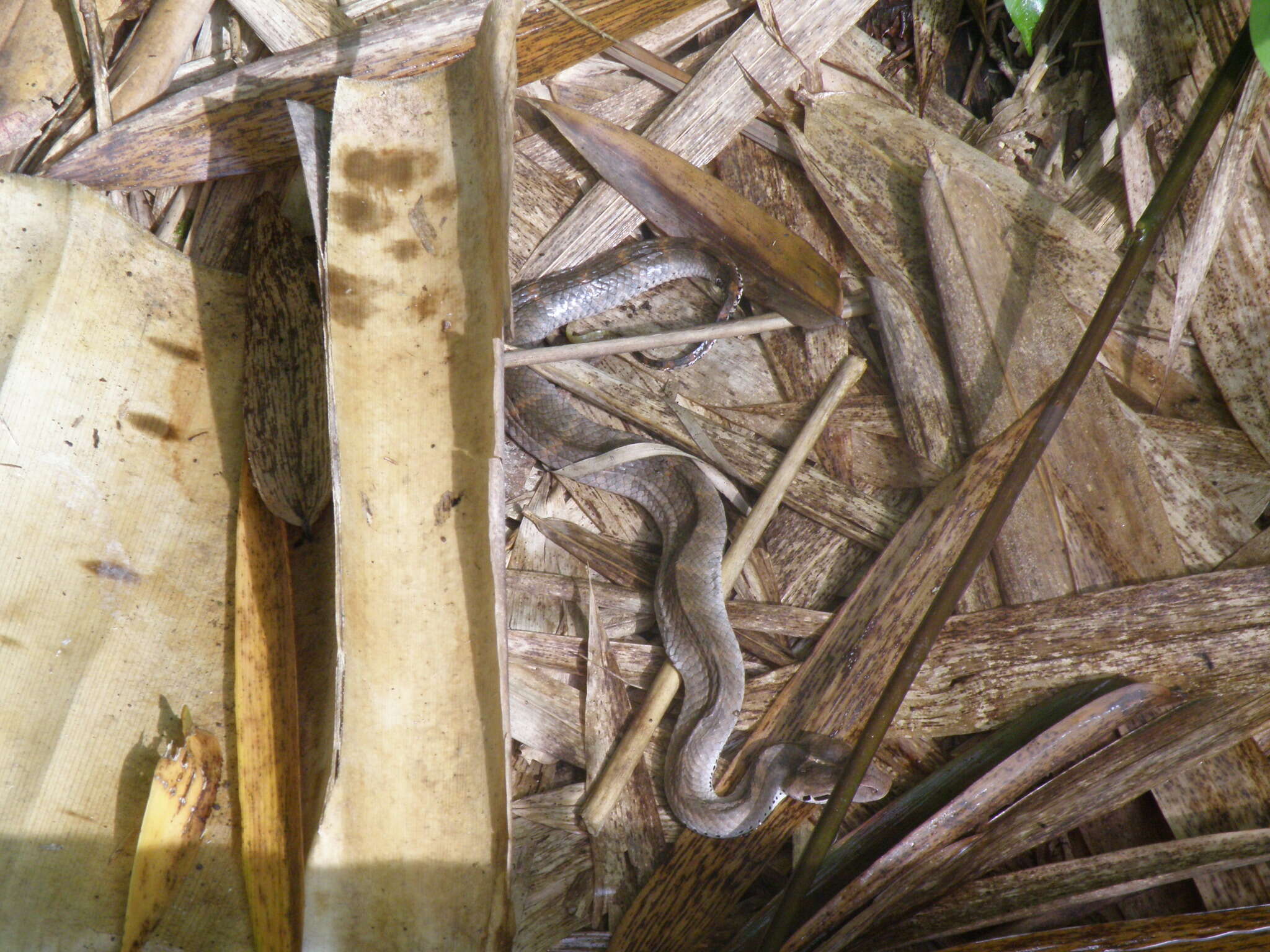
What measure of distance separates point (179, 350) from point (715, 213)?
1.56 m

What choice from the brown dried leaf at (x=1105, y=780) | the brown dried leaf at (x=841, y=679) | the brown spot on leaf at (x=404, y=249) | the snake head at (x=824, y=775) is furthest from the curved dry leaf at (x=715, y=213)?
the brown dried leaf at (x=1105, y=780)

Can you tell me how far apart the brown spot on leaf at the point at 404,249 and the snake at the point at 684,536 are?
509 millimetres

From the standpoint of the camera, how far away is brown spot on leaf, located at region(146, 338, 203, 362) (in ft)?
5.98

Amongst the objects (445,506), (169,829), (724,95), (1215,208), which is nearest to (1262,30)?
(1215,208)

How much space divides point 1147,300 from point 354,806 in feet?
8.38

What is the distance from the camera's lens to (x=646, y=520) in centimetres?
A: 240

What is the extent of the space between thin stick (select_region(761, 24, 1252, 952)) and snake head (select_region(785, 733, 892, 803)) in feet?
0.90

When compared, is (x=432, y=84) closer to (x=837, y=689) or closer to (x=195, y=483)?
(x=195, y=483)

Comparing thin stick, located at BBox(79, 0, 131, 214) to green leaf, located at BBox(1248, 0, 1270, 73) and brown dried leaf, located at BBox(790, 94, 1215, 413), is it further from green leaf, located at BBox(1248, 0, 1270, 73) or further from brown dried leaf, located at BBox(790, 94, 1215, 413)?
green leaf, located at BBox(1248, 0, 1270, 73)

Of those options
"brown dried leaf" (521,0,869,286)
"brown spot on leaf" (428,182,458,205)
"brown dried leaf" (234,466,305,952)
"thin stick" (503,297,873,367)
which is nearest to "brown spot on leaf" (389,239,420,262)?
"brown spot on leaf" (428,182,458,205)

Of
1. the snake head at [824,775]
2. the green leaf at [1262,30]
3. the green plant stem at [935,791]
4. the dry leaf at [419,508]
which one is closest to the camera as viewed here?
the dry leaf at [419,508]

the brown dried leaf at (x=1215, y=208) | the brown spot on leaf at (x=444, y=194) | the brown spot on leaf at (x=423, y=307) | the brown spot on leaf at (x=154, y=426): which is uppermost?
the brown dried leaf at (x=1215, y=208)

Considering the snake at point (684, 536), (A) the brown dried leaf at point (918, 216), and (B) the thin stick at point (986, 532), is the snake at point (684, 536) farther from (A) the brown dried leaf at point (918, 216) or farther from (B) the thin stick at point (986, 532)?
(A) the brown dried leaf at point (918, 216)

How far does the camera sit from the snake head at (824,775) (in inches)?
77.3
